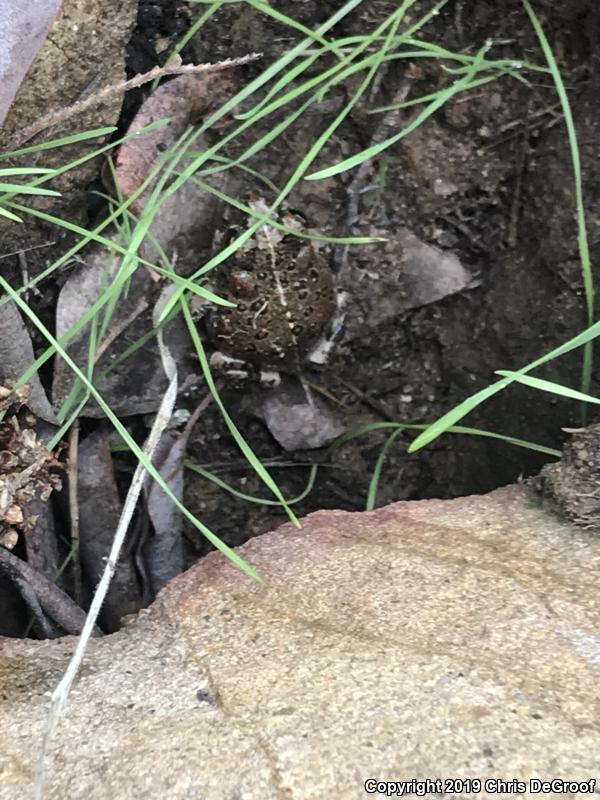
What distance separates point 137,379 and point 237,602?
567mm

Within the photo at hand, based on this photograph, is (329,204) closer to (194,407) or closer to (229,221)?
(229,221)

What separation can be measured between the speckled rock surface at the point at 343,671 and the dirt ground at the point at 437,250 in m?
0.43

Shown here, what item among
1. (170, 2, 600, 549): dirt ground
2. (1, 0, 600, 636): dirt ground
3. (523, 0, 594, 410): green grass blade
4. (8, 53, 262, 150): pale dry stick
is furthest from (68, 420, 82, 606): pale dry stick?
(523, 0, 594, 410): green grass blade

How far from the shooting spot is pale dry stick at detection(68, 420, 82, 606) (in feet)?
4.22

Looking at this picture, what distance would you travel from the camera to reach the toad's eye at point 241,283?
4.89 ft

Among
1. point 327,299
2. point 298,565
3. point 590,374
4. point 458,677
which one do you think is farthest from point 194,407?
point 458,677

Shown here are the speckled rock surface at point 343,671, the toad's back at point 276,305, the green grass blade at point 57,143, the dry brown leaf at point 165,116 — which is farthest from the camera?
the toad's back at point 276,305

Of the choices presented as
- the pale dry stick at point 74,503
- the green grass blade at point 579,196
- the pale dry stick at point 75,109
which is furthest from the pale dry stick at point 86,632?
the green grass blade at point 579,196

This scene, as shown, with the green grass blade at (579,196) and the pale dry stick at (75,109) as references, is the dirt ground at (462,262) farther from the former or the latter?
the pale dry stick at (75,109)

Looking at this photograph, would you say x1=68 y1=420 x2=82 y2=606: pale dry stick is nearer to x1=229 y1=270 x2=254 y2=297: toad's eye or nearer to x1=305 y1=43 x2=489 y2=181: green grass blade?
x1=229 y1=270 x2=254 y2=297: toad's eye

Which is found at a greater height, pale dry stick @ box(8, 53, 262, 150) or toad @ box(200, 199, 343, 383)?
pale dry stick @ box(8, 53, 262, 150)

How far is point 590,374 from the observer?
1.19 metres

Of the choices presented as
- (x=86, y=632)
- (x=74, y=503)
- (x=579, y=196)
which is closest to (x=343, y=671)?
(x=86, y=632)

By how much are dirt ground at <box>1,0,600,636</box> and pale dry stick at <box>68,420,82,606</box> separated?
33 mm
